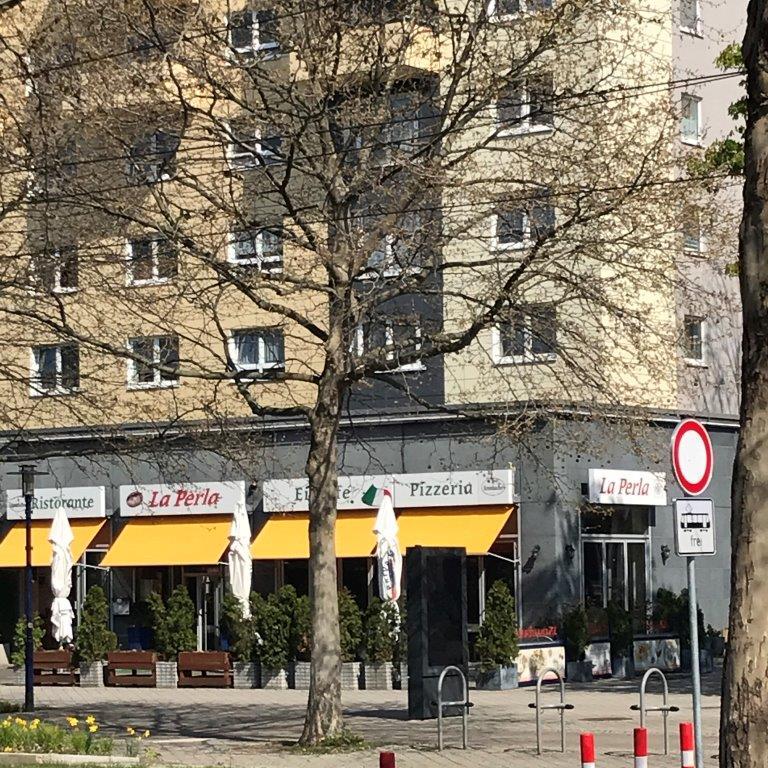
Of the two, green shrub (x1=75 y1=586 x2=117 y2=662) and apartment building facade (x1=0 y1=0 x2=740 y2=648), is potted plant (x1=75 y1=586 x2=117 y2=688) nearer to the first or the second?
green shrub (x1=75 y1=586 x2=117 y2=662)

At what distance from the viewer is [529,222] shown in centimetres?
2127

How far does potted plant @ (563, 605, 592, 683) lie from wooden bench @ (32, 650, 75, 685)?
31.7 feet

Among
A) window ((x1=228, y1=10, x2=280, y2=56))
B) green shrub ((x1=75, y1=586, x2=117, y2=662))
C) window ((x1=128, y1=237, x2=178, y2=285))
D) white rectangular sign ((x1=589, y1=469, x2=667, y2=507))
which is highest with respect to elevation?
window ((x1=228, y1=10, x2=280, y2=56))

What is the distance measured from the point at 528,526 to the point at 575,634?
9.72 feet

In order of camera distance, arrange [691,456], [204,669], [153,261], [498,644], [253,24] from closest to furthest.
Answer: [691,456] < [253,24] < [153,261] < [498,644] < [204,669]

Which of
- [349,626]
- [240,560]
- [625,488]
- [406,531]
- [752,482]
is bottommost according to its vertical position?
[349,626]

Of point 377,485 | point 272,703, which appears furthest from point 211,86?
point 377,485

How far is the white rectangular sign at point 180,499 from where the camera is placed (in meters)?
40.4

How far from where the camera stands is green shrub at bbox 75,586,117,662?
3588 centimetres

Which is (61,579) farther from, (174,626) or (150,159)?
(150,159)

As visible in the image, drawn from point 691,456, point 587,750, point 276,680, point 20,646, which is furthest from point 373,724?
point 20,646

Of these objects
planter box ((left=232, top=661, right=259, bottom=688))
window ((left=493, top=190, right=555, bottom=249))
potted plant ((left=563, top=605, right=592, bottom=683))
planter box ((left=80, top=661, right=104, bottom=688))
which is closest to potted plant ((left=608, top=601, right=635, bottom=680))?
potted plant ((left=563, top=605, right=592, bottom=683))

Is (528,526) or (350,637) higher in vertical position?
(528,526)

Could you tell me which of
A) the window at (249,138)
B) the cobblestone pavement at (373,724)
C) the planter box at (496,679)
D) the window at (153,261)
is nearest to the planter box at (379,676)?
the cobblestone pavement at (373,724)
